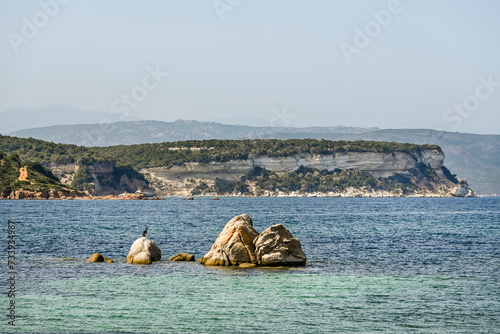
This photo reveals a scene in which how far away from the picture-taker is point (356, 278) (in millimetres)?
32281

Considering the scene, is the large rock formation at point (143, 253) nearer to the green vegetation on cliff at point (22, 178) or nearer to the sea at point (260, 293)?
the sea at point (260, 293)

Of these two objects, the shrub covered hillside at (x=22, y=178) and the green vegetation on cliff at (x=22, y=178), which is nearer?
the shrub covered hillside at (x=22, y=178)

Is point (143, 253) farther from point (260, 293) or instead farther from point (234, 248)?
point (260, 293)

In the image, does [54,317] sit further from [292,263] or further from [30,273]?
[292,263]

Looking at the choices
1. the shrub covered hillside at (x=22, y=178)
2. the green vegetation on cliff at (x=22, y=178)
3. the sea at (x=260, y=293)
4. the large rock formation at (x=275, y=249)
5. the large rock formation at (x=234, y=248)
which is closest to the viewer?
the sea at (x=260, y=293)

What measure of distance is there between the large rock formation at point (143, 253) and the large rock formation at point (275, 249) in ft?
21.9

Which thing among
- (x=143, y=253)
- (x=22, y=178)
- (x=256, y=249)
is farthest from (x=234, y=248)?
(x=22, y=178)

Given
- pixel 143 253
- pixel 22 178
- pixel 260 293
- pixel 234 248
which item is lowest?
pixel 22 178

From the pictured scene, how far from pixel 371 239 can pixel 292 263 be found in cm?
2029

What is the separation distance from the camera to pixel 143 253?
126 feet

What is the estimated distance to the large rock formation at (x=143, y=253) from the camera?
125 ft

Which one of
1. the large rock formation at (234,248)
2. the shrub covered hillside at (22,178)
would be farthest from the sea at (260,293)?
the shrub covered hillside at (22,178)

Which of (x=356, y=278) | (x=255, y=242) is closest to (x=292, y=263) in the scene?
(x=255, y=242)

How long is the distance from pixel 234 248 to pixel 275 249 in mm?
2474
